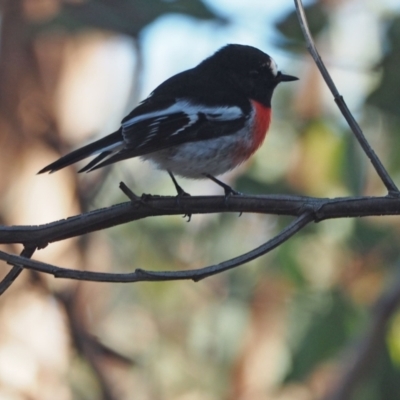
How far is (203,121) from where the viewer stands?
2.89 metres

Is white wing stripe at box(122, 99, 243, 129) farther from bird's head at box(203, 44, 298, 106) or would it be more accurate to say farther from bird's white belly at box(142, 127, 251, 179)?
bird's head at box(203, 44, 298, 106)

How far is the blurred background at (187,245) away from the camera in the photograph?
370 cm

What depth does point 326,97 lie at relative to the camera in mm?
5414

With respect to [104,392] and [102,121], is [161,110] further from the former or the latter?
[102,121]

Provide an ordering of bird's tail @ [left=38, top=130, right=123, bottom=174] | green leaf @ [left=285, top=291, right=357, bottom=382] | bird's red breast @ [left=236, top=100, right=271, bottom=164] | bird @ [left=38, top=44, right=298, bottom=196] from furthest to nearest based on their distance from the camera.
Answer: green leaf @ [left=285, top=291, right=357, bottom=382] < bird's red breast @ [left=236, top=100, right=271, bottom=164] < bird @ [left=38, top=44, right=298, bottom=196] < bird's tail @ [left=38, top=130, right=123, bottom=174]

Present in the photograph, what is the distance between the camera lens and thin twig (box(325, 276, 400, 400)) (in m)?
3.58

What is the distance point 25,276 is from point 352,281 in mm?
1729

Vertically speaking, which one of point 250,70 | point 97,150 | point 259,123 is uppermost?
point 250,70

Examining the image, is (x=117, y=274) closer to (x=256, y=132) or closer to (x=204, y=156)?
(x=204, y=156)

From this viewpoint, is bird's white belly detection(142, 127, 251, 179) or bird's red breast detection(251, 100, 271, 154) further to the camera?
bird's red breast detection(251, 100, 271, 154)

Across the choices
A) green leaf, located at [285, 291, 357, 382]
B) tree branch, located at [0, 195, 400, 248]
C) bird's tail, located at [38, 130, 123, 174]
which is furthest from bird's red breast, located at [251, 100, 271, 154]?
tree branch, located at [0, 195, 400, 248]

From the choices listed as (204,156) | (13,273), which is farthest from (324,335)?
(13,273)

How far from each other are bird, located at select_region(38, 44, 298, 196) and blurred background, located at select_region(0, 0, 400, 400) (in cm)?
32

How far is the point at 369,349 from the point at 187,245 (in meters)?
1.41
